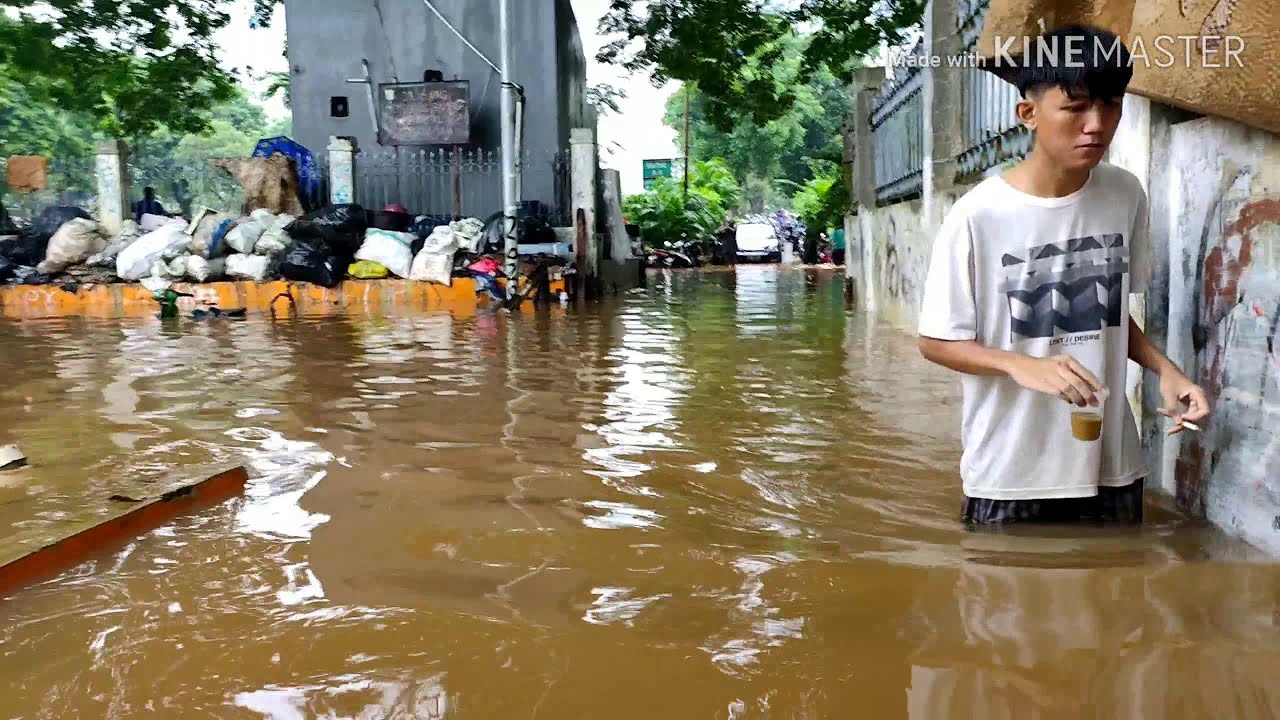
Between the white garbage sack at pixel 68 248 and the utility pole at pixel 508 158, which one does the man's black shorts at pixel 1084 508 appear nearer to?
the utility pole at pixel 508 158

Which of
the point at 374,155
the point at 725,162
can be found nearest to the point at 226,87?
the point at 374,155

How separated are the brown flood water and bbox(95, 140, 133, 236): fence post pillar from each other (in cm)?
1133

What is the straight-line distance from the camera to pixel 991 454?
2.58m

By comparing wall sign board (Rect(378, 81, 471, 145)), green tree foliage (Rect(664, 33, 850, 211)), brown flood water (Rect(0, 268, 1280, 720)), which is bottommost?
brown flood water (Rect(0, 268, 1280, 720))

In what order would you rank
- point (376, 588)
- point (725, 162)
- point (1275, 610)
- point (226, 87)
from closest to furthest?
point (1275, 610) < point (376, 588) < point (226, 87) < point (725, 162)

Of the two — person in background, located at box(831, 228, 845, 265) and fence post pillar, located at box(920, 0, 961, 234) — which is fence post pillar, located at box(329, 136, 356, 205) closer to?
fence post pillar, located at box(920, 0, 961, 234)

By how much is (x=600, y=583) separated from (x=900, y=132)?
7437mm

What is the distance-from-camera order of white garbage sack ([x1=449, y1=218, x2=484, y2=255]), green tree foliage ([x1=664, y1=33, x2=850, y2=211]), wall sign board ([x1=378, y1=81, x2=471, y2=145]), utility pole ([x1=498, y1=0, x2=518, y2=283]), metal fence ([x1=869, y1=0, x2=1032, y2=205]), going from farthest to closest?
green tree foliage ([x1=664, y1=33, x2=850, y2=211]) → wall sign board ([x1=378, y1=81, x2=471, y2=145]) → white garbage sack ([x1=449, y1=218, x2=484, y2=255]) → utility pole ([x1=498, y1=0, x2=518, y2=283]) → metal fence ([x1=869, y1=0, x2=1032, y2=205])

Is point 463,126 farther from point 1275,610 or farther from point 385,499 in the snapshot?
point 1275,610

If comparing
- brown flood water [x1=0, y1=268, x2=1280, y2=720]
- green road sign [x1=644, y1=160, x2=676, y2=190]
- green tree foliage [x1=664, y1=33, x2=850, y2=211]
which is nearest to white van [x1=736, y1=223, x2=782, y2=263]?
green road sign [x1=644, y1=160, x2=676, y2=190]

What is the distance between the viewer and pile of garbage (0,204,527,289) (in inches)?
513

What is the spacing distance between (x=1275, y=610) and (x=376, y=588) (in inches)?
77.2

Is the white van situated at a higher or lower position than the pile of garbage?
higher

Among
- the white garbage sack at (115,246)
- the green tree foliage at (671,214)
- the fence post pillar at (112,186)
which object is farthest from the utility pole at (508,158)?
the green tree foliage at (671,214)
